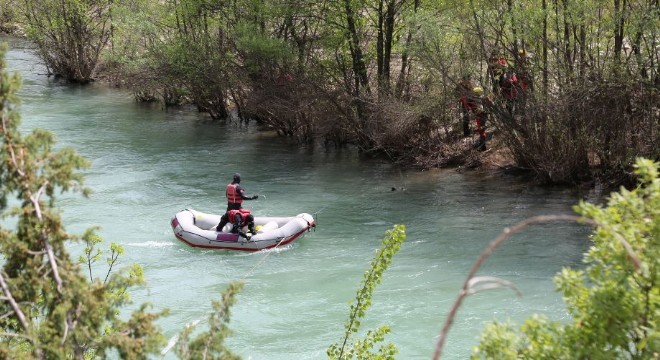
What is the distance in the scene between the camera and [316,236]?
14.6 metres

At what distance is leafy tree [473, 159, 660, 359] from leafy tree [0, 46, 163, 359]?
1959 mm

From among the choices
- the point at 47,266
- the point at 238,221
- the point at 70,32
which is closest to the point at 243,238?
the point at 238,221

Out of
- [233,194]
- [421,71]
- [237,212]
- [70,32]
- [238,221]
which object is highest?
[70,32]

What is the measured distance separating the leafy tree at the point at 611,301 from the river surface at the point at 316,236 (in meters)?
5.68

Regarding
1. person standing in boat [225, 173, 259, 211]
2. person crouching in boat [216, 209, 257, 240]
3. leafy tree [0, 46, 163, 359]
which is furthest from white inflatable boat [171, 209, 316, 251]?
leafy tree [0, 46, 163, 359]

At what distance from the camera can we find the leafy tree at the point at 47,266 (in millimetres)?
4312

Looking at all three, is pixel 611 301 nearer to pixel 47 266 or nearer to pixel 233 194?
pixel 47 266

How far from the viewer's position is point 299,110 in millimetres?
20688

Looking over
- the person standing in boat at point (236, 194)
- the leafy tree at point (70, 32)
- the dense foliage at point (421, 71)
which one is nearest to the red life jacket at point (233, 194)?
the person standing in boat at point (236, 194)

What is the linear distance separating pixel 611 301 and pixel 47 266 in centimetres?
298

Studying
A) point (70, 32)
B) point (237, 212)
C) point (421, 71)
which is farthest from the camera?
point (70, 32)

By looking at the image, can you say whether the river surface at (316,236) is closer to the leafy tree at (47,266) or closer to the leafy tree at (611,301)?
the leafy tree at (47,266)

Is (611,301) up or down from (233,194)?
up

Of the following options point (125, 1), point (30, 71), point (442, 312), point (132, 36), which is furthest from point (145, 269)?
point (30, 71)
